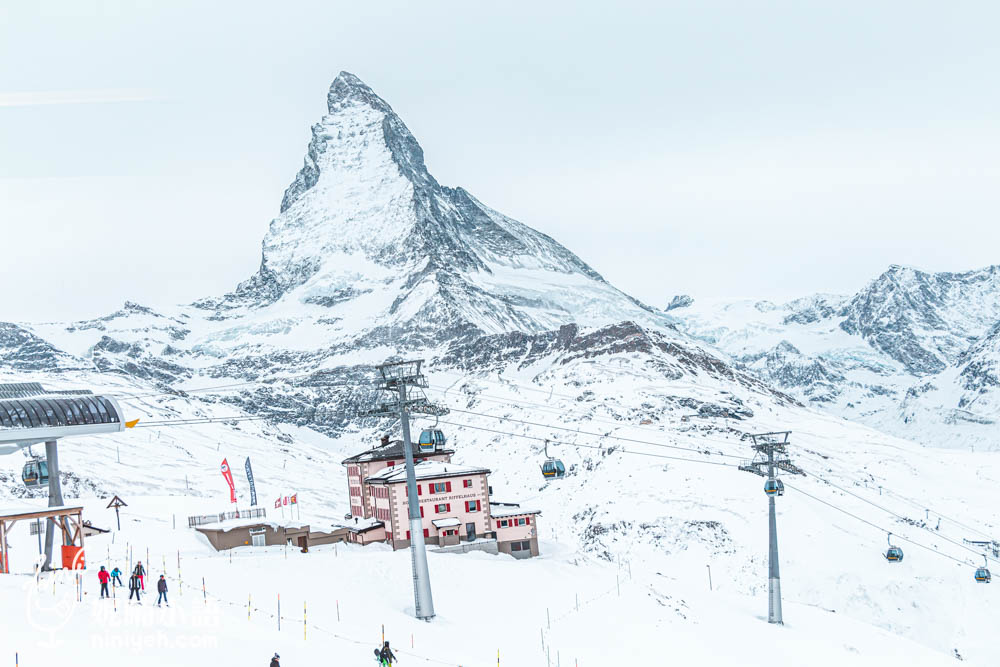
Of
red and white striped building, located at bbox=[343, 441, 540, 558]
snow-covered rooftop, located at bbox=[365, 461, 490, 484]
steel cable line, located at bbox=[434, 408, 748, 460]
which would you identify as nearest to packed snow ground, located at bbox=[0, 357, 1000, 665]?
steel cable line, located at bbox=[434, 408, 748, 460]

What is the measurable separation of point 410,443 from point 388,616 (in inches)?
319

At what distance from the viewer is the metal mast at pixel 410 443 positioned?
134 feet

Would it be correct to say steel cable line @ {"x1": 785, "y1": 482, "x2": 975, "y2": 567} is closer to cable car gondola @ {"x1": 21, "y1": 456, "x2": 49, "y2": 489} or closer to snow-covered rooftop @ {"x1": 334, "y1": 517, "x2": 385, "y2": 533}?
snow-covered rooftop @ {"x1": 334, "y1": 517, "x2": 385, "y2": 533}

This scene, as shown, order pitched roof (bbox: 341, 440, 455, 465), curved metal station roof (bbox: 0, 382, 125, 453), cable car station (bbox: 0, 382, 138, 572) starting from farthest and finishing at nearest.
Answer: pitched roof (bbox: 341, 440, 455, 465) → curved metal station roof (bbox: 0, 382, 125, 453) → cable car station (bbox: 0, 382, 138, 572)

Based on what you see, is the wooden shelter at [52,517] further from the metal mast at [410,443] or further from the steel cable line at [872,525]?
the steel cable line at [872,525]

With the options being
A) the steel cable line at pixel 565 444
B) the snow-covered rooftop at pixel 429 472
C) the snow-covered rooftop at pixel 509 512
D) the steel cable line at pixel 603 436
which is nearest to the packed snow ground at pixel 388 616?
the snow-covered rooftop at pixel 509 512

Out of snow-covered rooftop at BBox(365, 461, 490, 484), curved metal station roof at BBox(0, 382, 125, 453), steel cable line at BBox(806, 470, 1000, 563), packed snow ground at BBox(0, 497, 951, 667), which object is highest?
curved metal station roof at BBox(0, 382, 125, 453)

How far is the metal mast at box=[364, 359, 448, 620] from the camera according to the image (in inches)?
1607

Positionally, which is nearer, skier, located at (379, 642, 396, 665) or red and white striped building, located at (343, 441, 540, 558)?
skier, located at (379, 642, 396, 665)

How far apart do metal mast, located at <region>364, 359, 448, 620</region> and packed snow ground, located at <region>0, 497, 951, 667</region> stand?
1153 mm

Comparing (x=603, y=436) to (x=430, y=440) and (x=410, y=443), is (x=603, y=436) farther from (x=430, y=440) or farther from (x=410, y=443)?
(x=410, y=443)

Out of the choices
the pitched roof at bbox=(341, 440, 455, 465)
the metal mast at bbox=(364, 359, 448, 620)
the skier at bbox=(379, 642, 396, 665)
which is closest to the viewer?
the skier at bbox=(379, 642, 396, 665)

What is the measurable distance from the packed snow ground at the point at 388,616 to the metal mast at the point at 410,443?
1.15 meters

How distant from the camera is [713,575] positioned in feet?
254
